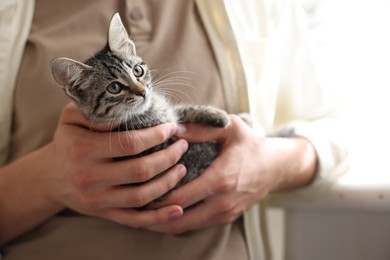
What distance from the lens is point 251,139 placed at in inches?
33.4

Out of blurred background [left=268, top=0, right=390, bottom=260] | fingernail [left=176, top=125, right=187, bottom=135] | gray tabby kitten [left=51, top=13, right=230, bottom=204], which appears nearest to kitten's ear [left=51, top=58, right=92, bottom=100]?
gray tabby kitten [left=51, top=13, right=230, bottom=204]

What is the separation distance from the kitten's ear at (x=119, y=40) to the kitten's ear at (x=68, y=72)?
71 mm

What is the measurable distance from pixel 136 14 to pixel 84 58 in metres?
0.15

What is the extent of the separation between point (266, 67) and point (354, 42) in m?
0.30

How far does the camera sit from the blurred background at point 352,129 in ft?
3.13

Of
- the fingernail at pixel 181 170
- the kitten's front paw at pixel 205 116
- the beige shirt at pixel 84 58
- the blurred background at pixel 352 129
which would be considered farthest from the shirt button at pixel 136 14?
the blurred background at pixel 352 129

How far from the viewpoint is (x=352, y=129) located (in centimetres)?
100

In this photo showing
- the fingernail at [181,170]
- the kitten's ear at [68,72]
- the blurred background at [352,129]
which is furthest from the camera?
the blurred background at [352,129]

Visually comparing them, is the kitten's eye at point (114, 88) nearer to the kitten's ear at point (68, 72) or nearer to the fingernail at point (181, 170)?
the kitten's ear at point (68, 72)

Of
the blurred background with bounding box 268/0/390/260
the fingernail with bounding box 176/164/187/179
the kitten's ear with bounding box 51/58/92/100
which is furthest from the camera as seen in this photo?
the blurred background with bounding box 268/0/390/260

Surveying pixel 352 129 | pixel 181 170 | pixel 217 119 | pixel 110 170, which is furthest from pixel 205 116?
pixel 352 129

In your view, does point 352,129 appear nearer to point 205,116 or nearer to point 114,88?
point 205,116

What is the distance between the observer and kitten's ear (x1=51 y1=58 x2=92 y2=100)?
69 centimetres

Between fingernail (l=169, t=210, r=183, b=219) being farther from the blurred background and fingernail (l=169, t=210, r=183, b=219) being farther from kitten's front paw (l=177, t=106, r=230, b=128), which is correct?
the blurred background
